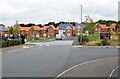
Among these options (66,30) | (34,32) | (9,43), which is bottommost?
(9,43)

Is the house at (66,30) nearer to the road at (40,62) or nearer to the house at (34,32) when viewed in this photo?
the house at (34,32)

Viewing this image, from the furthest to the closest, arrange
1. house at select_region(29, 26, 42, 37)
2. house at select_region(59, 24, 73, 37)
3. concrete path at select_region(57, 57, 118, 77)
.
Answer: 1. house at select_region(59, 24, 73, 37)
2. house at select_region(29, 26, 42, 37)
3. concrete path at select_region(57, 57, 118, 77)

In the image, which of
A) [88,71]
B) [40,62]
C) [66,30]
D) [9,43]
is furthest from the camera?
[66,30]

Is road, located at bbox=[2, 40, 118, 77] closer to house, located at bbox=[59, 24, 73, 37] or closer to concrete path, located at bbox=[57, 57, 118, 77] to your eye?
concrete path, located at bbox=[57, 57, 118, 77]

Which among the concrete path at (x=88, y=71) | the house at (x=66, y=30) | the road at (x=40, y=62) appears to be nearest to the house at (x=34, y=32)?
the house at (x=66, y=30)

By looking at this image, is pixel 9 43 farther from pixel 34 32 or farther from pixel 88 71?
pixel 34 32

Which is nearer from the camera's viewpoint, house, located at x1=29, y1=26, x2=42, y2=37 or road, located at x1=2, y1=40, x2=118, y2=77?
road, located at x1=2, y1=40, x2=118, y2=77

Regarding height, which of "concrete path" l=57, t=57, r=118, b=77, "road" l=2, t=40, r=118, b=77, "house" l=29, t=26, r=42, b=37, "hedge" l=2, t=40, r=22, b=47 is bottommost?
"concrete path" l=57, t=57, r=118, b=77

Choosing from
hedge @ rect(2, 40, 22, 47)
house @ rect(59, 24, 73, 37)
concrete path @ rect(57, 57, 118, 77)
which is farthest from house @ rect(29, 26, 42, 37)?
concrete path @ rect(57, 57, 118, 77)

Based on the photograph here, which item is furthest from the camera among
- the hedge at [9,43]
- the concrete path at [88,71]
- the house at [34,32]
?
the house at [34,32]

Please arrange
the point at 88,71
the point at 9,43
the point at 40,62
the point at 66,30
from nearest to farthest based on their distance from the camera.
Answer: the point at 88,71, the point at 40,62, the point at 9,43, the point at 66,30

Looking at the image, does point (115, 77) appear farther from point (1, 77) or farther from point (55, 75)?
point (1, 77)

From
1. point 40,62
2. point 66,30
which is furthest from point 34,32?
point 40,62

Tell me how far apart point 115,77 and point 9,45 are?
2922 cm
